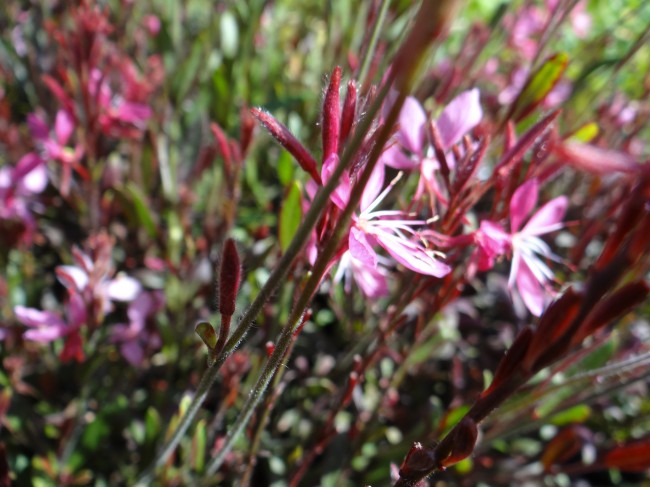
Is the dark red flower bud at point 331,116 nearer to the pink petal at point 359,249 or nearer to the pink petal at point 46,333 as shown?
the pink petal at point 359,249

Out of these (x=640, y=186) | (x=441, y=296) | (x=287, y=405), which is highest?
→ (x=640, y=186)

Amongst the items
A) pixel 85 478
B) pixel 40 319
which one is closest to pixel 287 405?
pixel 85 478

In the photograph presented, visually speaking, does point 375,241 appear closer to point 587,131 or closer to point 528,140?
point 528,140

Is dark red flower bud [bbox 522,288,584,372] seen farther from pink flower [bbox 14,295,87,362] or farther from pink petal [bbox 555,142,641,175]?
pink flower [bbox 14,295,87,362]

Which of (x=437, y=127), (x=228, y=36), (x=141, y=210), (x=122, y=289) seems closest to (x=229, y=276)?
(x=437, y=127)

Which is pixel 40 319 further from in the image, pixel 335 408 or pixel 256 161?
pixel 256 161
